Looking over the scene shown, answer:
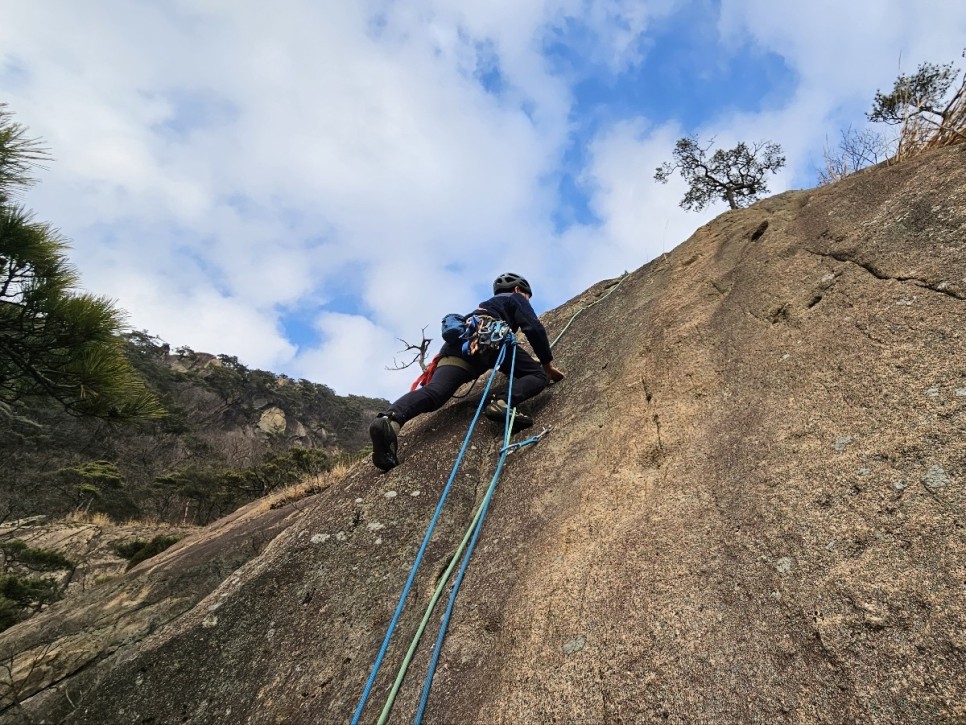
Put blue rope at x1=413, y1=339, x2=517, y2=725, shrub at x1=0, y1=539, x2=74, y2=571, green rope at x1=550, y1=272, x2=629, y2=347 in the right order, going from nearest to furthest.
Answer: blue rope at x1=413, y1=339, x2=517, y2=725
green rope at x1=550, y1=272, x2=629, y2=347
shrub at x1=0, y1=539, x2=74, y2=571

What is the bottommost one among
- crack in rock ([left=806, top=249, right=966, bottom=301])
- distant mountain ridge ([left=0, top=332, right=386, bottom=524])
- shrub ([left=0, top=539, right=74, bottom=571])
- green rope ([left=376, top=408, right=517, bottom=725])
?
green rope ([left=376, top=408, right=517, bottom=725])

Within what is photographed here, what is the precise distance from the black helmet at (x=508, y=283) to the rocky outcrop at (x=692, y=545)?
1.47m

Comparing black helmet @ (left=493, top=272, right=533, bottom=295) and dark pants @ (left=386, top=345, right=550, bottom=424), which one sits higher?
black helmet @ (left=493, top=272, right=533, bottom=295)

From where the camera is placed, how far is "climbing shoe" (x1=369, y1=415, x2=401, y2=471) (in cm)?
439

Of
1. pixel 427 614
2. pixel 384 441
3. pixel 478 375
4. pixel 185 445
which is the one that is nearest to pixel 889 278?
pixel 478 375

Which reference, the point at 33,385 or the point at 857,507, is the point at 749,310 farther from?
the point at 33,385

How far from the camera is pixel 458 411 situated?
17.2ft

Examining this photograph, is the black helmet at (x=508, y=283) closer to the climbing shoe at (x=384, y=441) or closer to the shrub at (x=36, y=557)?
the climbing shoe at (x=384, y=441)

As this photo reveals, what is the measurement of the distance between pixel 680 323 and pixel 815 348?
4.99 ft

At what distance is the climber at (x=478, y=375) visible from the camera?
4.48 meters

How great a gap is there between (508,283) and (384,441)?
2503 mm

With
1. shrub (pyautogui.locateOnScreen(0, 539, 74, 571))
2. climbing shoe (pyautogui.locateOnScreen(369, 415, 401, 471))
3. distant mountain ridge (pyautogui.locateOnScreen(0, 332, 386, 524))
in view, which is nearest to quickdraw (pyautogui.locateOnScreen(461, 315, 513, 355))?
climbing shoe (pyautogui.locateOnScreen(369, 415, 401, 471))

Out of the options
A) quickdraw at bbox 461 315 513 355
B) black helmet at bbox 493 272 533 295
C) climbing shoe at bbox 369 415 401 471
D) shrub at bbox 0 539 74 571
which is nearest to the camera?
climbing shoe at bbox 369 415 401 471

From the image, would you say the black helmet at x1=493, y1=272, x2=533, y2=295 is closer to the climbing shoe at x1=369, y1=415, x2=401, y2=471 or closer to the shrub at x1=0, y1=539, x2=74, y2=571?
the climbing shoe at x1=369, y1=415, x2=401, y2=471
